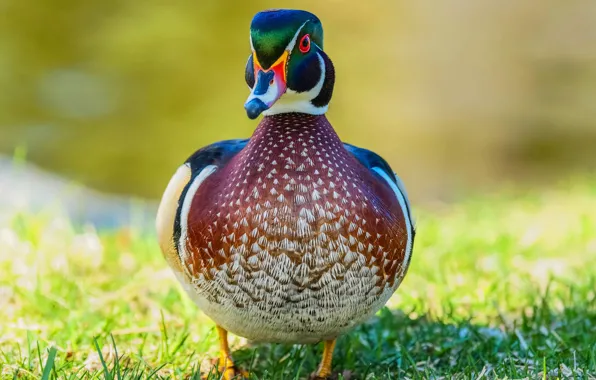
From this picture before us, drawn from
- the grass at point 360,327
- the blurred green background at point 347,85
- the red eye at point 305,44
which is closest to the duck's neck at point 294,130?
the red eye at point 305,44

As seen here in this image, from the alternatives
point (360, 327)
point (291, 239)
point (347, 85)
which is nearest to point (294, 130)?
point (291, 239)

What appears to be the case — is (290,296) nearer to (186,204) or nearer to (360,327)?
(186,204)

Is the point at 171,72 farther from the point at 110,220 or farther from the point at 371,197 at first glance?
the point at 371,197

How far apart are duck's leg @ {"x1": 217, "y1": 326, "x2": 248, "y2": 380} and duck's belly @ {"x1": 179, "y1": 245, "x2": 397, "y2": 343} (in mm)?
338

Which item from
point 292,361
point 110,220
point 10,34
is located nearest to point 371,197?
point 292,361

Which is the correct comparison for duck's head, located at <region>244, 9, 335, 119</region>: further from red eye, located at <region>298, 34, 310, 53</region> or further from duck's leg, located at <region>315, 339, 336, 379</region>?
duck's leg, located at <region>315, 339, 336, 379</region>

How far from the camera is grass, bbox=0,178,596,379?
2.95 m

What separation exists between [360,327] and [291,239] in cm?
113

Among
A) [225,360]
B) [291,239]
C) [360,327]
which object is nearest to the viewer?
[291,239]

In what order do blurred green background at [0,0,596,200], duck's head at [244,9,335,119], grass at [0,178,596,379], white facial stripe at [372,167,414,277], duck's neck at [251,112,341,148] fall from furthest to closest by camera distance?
blurred green background at [0,0,596,200], grass at [0,178,596,379], white facial stripe at [372,167,414,277], duck's neck at [251,112,341,148], duck's head at [244,9,335,119]

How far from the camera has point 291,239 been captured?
252 centimetres

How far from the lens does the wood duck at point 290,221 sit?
2.53m

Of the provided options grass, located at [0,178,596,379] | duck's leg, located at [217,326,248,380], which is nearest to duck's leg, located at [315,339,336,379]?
→ grass, located at [0,178,596,379]

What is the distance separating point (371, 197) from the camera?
269cm
